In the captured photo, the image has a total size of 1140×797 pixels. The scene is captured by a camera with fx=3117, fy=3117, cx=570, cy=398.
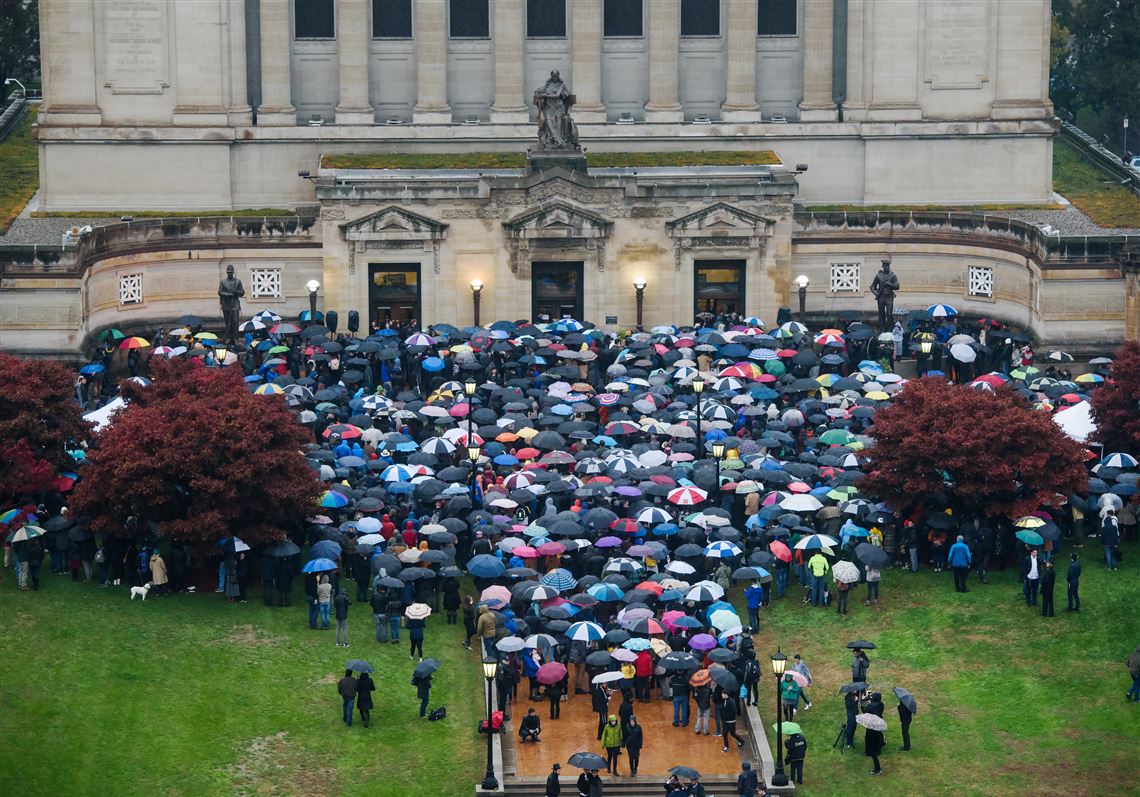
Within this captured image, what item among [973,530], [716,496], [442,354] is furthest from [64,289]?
[973,530]

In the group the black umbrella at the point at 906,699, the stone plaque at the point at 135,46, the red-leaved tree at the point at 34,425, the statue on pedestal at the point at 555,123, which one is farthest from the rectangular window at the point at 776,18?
the black umbrella at the point at 906,699

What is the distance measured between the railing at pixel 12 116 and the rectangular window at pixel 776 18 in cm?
3298

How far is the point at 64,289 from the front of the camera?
110875 millimetres

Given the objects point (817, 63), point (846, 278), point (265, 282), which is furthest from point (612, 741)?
point (817, 63)

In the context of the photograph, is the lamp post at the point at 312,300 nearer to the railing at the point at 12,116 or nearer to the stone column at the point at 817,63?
the stone column at the point at 817,63

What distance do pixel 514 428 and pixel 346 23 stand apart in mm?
36081

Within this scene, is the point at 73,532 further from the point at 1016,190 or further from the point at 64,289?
the point at 1016,190

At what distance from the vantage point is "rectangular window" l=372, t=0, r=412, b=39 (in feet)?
422

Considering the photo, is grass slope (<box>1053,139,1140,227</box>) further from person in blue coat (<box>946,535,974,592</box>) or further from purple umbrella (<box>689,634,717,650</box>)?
purple umbrella (<box>689,634,717,650</box>)

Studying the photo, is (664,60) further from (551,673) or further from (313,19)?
(551,673)

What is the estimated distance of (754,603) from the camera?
8475 centimetres

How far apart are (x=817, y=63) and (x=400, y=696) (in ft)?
179

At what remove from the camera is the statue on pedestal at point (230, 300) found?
110 m

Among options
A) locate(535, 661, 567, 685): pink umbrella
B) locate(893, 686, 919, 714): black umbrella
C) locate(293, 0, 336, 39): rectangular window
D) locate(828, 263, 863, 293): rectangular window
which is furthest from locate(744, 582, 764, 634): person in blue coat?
locate(293, 0, 336, 39): rectangular window
